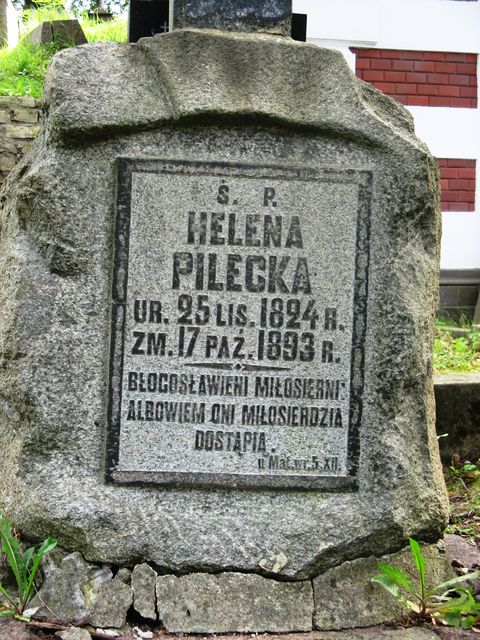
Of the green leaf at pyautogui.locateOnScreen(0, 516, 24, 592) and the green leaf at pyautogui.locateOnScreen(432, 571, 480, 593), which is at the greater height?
the green leaf at pyautogui.locateOnScreen(0, 516, 24, 592)

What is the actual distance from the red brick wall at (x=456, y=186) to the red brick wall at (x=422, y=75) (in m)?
0.49

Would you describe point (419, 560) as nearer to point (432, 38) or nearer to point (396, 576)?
point (396, 576)

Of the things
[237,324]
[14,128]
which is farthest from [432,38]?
[237,324]

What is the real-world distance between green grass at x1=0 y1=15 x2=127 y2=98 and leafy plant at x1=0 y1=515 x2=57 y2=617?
528cm

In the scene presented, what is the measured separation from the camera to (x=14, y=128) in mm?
7289

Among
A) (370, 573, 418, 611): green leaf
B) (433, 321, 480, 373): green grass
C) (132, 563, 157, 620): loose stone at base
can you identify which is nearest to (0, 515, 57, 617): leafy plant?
(132, 563, 157, 620): loose stone at base

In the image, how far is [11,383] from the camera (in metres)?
2.67

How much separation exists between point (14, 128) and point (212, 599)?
554 cm

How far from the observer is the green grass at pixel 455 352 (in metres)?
5.25

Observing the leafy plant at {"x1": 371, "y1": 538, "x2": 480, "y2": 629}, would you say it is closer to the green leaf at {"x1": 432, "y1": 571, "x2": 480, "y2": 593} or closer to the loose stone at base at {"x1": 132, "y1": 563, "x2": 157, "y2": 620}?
the green leaf at {"x1": 432, "y1": 571, "x2": 480, "y2": 593}

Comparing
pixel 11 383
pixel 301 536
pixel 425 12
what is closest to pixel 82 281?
pixel 11 383

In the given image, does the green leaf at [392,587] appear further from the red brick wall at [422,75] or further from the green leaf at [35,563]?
the red brick wall at [422,75]

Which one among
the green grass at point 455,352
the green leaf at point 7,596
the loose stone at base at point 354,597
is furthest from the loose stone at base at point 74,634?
the green grass at point 455,352

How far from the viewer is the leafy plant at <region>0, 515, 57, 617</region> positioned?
249 centimetres
